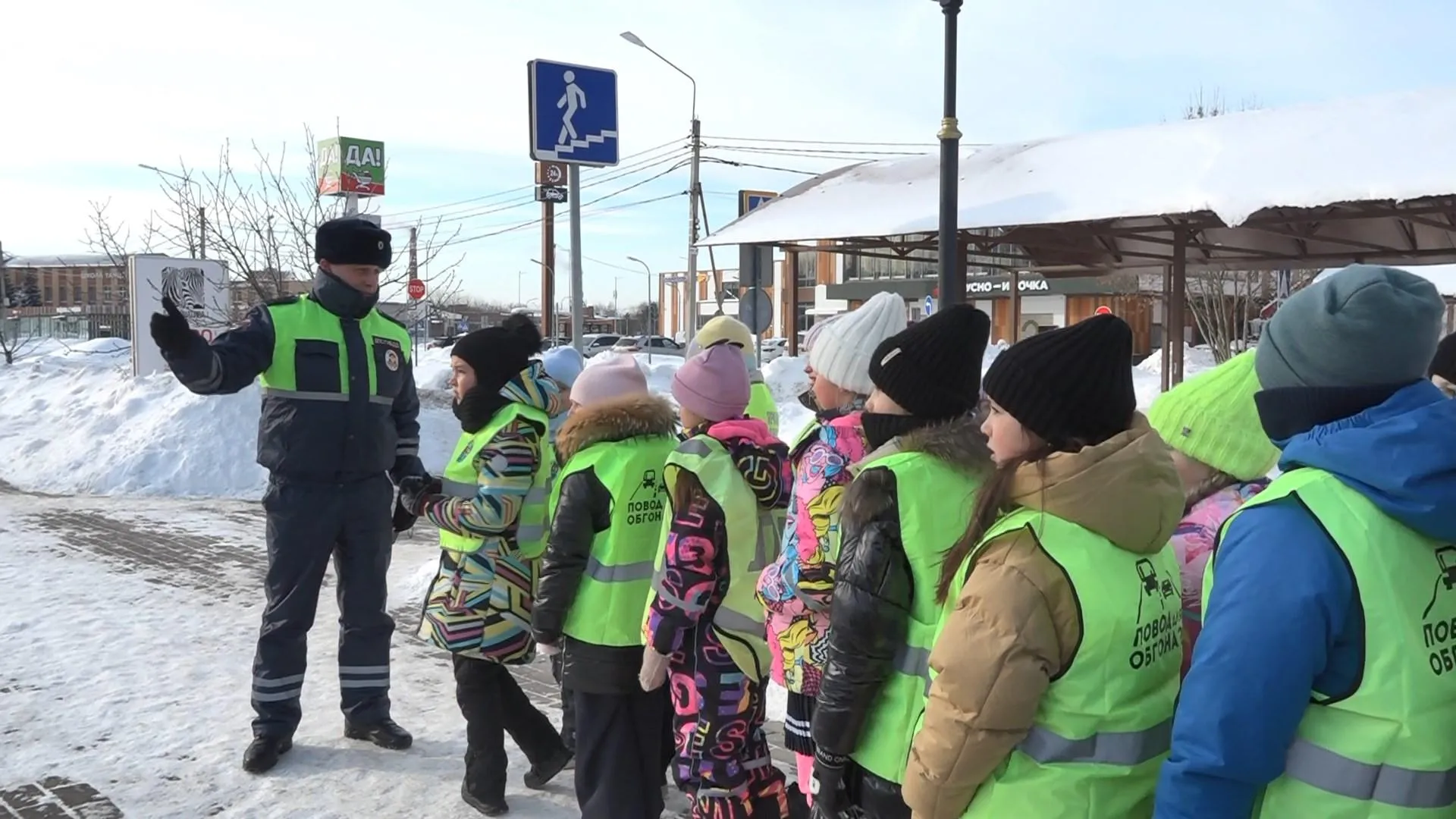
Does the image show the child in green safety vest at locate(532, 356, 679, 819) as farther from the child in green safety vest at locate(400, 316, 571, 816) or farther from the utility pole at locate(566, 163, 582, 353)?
the utility pole at locate(566, 163, 582, 353)

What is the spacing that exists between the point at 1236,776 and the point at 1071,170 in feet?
30.3

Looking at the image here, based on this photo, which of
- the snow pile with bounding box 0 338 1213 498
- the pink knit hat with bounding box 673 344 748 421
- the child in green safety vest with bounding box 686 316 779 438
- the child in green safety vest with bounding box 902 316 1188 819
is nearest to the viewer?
the child in green safety vest with bounding box 902 316 1188 819

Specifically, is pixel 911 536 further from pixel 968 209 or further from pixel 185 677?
pixel 968 209

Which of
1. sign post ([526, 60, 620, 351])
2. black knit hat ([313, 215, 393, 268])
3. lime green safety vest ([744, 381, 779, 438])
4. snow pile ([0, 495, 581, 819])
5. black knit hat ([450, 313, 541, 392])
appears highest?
sign post ([526, 60, 620, 351])

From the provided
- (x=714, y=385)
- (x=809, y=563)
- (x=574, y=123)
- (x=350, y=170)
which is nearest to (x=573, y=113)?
(x=574, y=123)

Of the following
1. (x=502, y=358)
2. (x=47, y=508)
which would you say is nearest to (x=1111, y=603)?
(x=502, y=358)

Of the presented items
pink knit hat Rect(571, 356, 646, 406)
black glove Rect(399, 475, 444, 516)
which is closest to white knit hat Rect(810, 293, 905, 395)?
pink knit hat Rect(571, 356, 646, 406)

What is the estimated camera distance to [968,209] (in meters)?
9.62

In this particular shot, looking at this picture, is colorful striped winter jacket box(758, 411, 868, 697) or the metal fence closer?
colorful striped winter jacket box(758, 411, 868, 697)

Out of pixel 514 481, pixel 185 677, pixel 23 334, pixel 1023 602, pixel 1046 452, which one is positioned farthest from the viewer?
pixel 23 334

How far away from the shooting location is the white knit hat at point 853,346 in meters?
3.06

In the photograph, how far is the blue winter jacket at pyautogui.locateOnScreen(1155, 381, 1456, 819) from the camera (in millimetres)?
1523

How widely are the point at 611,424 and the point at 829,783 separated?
1.42 metres

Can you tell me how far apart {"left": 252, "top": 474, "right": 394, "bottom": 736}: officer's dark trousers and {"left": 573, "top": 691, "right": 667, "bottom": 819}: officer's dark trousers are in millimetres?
1474
